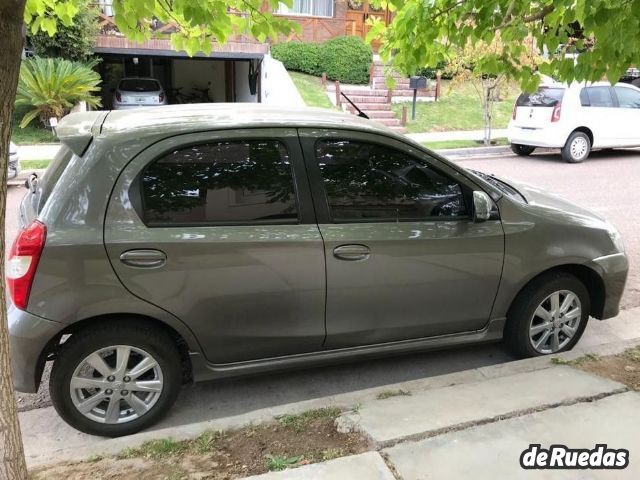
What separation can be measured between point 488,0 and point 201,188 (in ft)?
7.32

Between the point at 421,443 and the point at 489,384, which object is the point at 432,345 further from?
the point at 421,443

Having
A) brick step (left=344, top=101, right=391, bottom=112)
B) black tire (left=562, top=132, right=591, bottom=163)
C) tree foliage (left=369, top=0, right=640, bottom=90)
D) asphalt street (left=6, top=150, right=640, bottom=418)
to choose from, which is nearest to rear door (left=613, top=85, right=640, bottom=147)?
black tire (left=562, top=132, right=591, bottom=163)

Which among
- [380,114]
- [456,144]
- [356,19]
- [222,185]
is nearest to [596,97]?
[456,144]

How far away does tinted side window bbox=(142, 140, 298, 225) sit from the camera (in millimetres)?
3061

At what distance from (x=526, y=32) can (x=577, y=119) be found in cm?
953

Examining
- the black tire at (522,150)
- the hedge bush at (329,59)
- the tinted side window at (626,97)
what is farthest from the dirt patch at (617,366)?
the hedge bush at (329,59)

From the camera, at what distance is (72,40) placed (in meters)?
16.4

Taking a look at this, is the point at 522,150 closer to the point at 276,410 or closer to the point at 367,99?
the point at 367,99

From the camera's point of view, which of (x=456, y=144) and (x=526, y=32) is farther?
(x=456, y=144)

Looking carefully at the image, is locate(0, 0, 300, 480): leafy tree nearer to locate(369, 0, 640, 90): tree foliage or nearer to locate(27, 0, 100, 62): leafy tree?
locate(369, 0, 640, 90): tree foliage

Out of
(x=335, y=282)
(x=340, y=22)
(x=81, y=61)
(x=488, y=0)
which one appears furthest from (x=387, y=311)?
(x=340, y=22)

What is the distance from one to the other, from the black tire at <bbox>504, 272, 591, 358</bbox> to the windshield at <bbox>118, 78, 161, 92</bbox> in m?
18.4

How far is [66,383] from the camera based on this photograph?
301cm

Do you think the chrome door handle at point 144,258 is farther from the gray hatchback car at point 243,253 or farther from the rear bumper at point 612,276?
the rear bumper at point 612,276
